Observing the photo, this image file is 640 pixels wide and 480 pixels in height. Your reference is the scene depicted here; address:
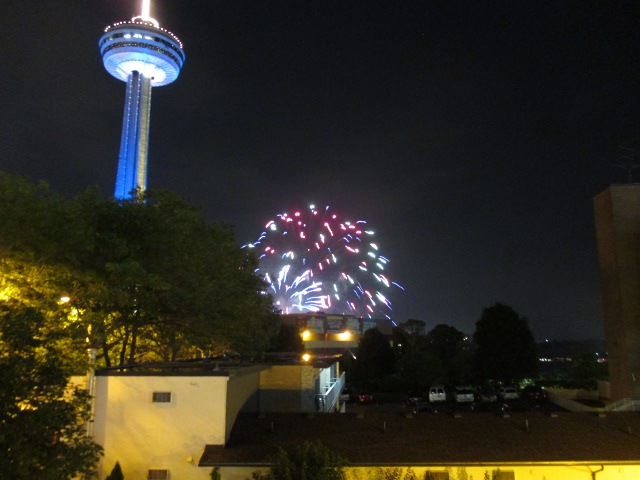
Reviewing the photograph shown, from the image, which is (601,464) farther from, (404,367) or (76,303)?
(404,367)

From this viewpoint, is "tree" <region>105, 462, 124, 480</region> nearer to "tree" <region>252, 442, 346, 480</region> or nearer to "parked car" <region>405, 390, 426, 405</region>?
"tree" <region>252, 442, 346, 480</region>

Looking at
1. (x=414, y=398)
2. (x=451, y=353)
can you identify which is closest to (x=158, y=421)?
(x=414, y=398)

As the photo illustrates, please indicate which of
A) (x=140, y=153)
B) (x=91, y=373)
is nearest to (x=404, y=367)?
(x=91, y=373)

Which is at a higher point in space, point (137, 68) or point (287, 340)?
A: point (137, 68)

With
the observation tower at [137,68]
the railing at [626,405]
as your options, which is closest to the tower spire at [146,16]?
the observation tower at [137,68]

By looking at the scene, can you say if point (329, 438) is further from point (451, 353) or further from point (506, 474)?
point (451, 353)

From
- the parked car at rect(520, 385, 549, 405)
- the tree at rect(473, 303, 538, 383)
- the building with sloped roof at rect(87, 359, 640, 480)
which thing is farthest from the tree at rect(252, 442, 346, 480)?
the tree at rect(473, 303, 538, 383)
